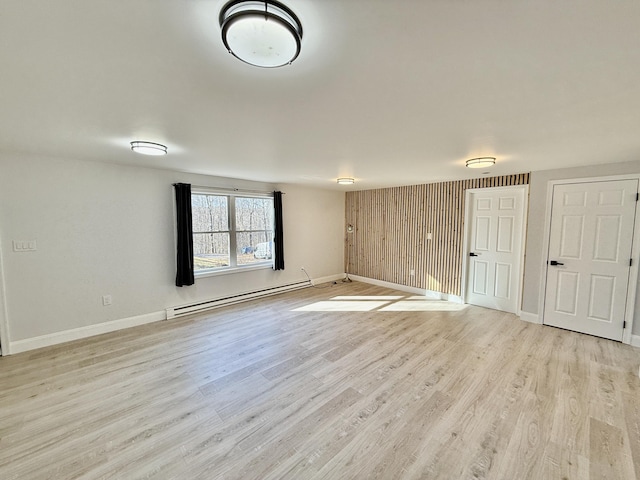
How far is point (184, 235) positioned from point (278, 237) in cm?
179

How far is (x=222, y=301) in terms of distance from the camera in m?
4.69

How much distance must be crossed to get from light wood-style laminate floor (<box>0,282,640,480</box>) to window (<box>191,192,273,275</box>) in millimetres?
1356

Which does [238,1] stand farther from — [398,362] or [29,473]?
[398,362]

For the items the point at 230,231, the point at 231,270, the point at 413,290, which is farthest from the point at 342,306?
the point at 230,231

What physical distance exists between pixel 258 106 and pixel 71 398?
2.96 metres

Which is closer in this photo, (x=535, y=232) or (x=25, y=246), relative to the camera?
(x=25, y=246)

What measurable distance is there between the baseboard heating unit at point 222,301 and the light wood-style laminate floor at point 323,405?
457mm

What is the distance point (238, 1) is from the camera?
35.6 inches

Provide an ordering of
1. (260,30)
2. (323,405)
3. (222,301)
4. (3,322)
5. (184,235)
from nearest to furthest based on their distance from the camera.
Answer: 1. (260,30)
2. (323,405)
3. (3,322)
4. (184,235)
5. (222,301)

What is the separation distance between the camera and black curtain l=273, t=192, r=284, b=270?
207 inches

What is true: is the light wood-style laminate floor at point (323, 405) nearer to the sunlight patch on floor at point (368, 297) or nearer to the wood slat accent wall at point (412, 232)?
the sunlight patch on floor at point (368, 297)

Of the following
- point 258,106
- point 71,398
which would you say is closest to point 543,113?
point 258,106

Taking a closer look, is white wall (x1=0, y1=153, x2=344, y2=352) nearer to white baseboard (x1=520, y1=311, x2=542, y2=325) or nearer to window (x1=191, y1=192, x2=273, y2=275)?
window (x1=191, y1=192, x2=273, y2=275)

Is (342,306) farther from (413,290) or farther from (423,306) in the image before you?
(413,290)
